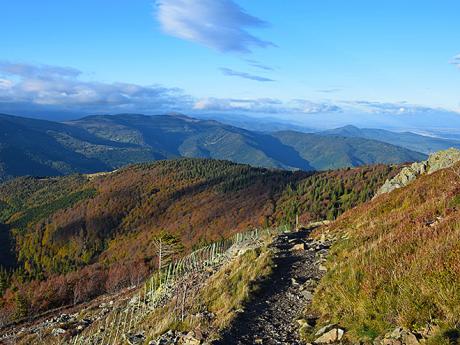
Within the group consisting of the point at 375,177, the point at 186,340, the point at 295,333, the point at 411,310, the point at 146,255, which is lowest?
the point at 146,255

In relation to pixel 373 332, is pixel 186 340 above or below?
below

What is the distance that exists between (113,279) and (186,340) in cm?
12139

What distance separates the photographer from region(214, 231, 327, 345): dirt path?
13406mm

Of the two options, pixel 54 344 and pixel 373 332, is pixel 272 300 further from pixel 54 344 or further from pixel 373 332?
pixel 54 344

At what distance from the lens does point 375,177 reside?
199m

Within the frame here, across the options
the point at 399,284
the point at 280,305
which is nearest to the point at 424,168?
the point at 280,305

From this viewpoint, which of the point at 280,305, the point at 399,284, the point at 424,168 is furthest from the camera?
the point at 424,168

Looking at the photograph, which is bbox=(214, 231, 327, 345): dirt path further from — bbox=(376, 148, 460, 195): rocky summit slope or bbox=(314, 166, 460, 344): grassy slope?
bbox=(376, 148, 460, 195): rocky summit slope

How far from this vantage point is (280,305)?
1620 centimetres

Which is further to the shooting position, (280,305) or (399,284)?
(280,305)

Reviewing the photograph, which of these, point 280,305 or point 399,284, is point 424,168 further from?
point 399,284

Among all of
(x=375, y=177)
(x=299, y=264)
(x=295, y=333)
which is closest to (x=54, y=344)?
(x=299, y=264)

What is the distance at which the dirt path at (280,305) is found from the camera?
13.4 meters

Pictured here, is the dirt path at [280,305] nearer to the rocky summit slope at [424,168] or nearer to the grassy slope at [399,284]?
the grassy slope at [399,284]
